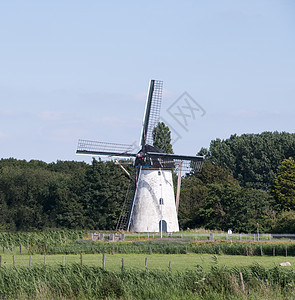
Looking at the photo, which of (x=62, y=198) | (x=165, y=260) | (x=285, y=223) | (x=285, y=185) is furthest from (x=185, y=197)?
(x=165, y=260)

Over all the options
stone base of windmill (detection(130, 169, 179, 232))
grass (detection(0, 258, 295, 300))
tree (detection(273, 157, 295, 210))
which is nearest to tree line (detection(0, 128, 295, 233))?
tree (detection(273, 157, 295, 210))

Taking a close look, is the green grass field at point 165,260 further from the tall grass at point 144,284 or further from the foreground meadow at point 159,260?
the tall grass at point 144,284

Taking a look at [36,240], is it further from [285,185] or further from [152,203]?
[285,185]

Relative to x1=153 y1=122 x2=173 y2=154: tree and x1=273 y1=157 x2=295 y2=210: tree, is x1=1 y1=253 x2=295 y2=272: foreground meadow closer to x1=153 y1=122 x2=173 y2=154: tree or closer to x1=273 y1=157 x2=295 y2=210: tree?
x1=273 y1=157 x2=295 y2=210: tree

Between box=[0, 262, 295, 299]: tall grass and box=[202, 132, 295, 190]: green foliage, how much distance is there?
60918 mm

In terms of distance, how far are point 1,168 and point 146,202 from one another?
41.7m

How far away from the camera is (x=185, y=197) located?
71.4m

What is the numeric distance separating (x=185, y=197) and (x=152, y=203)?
1729cm

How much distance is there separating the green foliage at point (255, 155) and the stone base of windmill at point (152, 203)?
1252 inches

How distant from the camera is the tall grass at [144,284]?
23469 mm

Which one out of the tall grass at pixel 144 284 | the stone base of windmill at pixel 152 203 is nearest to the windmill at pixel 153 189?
the stone base of windmill at pixel 152 203

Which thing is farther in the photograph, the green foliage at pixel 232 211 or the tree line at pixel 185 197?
the tree line at pixel 185 197

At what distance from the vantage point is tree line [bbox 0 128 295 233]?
196 ft

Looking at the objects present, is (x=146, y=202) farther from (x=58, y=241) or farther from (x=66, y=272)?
(x=66, y=272)
